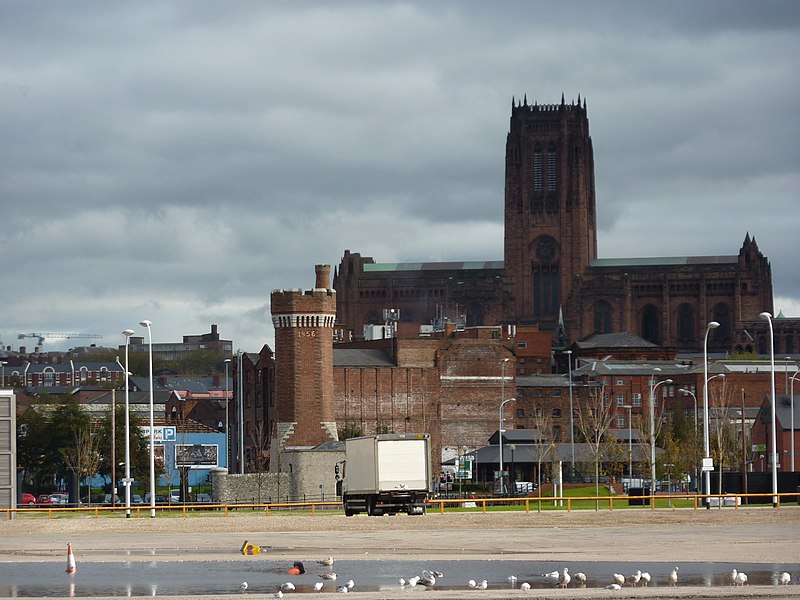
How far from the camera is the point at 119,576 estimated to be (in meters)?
34.8

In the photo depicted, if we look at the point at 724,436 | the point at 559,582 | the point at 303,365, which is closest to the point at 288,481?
the point at 303,365

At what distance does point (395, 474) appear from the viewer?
203ft

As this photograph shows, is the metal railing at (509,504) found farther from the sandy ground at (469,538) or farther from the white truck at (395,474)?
the sandy ground at (469,538)

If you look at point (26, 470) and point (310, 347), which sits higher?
point (310, 347)

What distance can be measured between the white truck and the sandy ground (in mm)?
1959

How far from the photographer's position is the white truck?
61594 mm

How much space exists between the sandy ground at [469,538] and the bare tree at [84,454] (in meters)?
34.1

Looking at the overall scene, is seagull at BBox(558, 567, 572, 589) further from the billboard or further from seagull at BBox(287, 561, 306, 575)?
the billboard

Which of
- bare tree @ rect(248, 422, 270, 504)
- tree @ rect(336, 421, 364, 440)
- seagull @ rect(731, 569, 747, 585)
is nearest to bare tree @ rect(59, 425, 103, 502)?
bare tree @ rect(248, 422, 270, 504)

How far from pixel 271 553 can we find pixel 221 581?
9773mm

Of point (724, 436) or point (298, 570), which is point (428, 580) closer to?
point (298, 570)

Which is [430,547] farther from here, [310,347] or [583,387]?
[583,387]

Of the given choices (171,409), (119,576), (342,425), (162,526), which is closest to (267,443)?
(342,425)

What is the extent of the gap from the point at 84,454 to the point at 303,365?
1823cm
